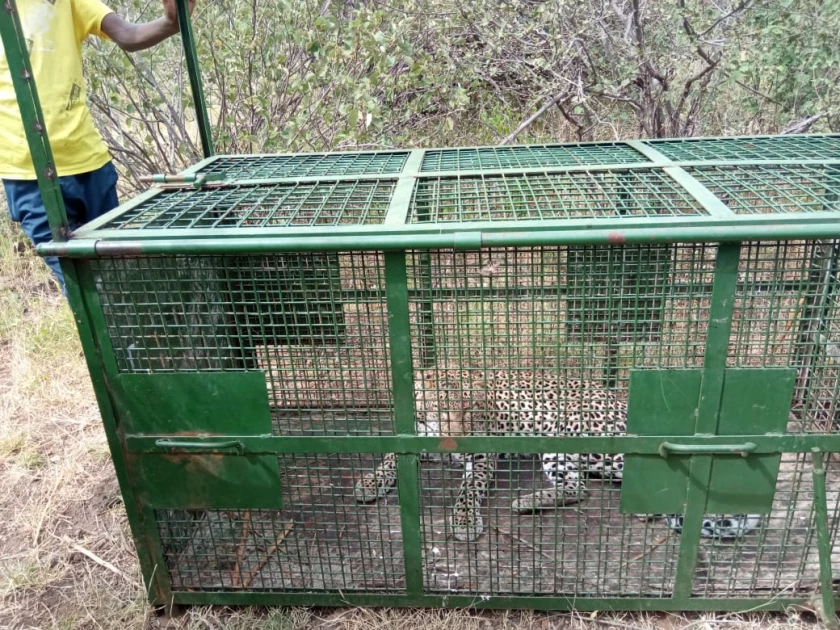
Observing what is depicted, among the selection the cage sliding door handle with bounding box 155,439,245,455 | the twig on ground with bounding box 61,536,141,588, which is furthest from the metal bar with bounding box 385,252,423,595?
the twig on ground with bounding box 61,536,141,588

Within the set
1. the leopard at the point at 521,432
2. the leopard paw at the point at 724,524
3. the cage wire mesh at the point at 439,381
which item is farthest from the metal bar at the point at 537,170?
Answer: the leopard paw at the point at 724,524

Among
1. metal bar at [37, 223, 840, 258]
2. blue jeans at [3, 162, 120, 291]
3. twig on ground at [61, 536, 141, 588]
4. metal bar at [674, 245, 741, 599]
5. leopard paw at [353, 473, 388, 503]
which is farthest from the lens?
blue jeans at [3, 162, 120, 291]

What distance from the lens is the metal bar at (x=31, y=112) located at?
2.09 meters

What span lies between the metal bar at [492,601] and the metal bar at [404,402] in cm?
13

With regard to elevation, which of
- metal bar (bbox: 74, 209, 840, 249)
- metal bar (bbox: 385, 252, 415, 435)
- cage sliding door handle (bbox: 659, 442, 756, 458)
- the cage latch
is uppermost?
the cage latch

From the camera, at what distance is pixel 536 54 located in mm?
5781

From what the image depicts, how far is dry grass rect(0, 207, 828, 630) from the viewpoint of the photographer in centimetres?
264

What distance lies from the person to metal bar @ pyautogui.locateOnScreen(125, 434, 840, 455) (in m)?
1.60

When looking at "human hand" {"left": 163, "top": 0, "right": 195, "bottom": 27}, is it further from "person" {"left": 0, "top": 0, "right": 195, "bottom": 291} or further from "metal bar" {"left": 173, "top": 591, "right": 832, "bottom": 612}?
"metal bar" {"left": 173, "top": 591, "right": 832, "bottom": 612}

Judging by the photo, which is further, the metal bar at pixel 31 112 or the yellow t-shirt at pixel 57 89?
the yellow t-shirt at pixel 57 89

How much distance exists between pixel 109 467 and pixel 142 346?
1632 mm

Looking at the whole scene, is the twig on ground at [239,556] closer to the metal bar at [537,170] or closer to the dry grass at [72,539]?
the dry grass at [72,539]

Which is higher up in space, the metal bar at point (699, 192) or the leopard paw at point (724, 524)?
the metal bar at point (699, 192)

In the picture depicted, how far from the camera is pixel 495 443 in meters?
2.40
